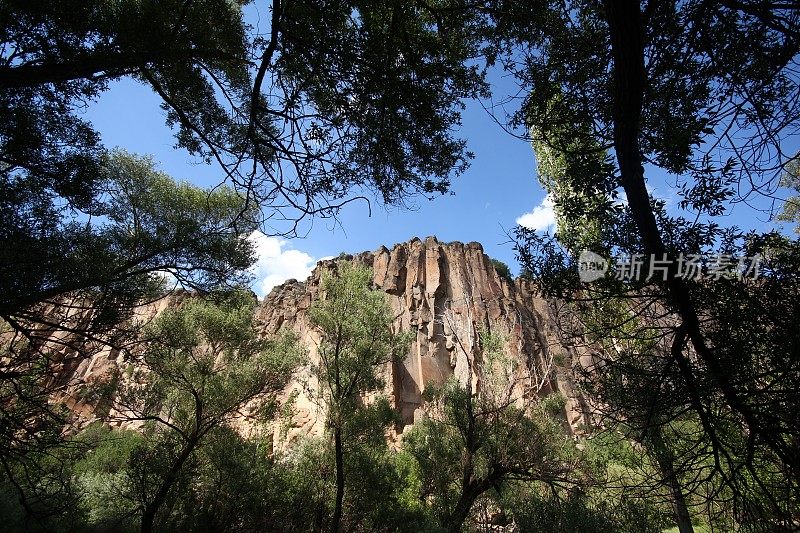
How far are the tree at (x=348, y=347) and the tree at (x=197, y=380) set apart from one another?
2.84m

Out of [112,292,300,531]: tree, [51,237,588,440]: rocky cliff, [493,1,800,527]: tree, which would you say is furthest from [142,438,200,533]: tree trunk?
[51,237,588,440]: rocky cliff

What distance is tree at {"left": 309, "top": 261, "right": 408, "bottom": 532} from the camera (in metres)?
12.4

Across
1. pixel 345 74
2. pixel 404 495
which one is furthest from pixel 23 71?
pixel 404 495

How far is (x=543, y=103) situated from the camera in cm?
502

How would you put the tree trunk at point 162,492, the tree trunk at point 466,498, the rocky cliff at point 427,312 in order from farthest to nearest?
the rocky cliff at point 427,312
the tree trunk at point 466,498
the tree trunk at point 162,492

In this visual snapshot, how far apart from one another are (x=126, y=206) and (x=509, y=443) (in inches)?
515

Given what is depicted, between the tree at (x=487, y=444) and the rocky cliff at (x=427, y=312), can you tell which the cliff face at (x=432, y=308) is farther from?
the tree at (x=487, y=444)

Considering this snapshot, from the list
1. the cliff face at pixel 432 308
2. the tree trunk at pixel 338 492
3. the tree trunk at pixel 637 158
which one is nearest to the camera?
the tree trunk at pixel 637 158

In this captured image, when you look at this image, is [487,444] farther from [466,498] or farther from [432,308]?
[432,308]

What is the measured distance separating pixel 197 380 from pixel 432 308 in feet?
98.8

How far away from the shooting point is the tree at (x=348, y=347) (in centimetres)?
1238

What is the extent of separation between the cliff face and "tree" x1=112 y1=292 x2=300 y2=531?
1908 centimetres

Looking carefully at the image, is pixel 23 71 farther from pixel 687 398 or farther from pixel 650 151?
pixel 687 398

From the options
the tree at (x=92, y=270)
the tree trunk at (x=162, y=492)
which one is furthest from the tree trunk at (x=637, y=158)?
the tree trunk at (x=162, y=492)
